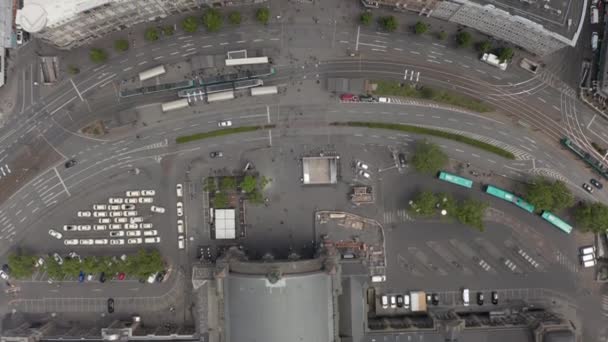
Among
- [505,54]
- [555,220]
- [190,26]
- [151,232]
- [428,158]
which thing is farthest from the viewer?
[151,232]

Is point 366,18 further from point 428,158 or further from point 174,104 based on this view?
point 174,104

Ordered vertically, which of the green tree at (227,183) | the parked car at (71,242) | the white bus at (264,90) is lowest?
the parked car at (71,242)

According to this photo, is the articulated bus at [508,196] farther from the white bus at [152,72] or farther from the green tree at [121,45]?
the green tree at [121,45]

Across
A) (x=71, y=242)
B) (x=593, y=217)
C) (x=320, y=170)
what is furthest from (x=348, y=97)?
(x=71, y=242)

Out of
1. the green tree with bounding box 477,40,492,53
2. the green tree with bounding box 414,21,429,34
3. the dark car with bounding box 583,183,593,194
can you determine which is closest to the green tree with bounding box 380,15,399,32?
the green tree with bounding box 414,21,429,34

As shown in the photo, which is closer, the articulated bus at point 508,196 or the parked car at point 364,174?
the articulated bus at point 508,196

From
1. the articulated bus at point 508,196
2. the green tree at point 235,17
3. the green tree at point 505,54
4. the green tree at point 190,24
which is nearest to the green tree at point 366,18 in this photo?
the green tree at point 235,17
